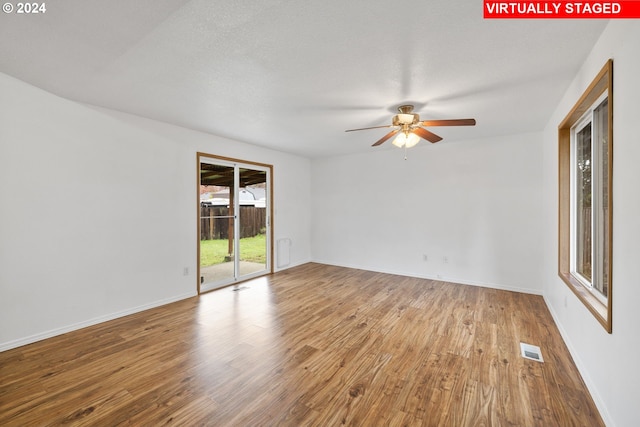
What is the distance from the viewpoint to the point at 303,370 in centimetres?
217

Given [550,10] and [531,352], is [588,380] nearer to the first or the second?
[531,352]

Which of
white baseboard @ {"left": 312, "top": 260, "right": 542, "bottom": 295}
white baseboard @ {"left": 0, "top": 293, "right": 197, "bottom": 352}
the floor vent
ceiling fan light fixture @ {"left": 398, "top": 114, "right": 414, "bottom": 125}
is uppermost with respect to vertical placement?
ceiling fan light fixture @ {"left": 398, "top": 114, "right": 414, "bottom": 125}

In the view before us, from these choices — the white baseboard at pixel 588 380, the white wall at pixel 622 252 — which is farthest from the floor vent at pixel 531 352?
the white wall at pixel 622 252

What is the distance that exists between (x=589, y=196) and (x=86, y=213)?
5.03 meters

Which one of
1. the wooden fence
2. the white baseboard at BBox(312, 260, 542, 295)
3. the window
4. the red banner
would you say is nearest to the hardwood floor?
the white baseboard at BBox(312, 260, 542, 295)

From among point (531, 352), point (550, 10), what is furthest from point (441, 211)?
point (550, 10)

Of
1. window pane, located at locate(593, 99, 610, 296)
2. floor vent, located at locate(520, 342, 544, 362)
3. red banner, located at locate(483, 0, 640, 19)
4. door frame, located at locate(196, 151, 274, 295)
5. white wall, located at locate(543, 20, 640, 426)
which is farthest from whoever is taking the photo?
door frame, located at locate(196, 151, 274, 295)

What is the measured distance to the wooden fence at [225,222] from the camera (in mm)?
4262

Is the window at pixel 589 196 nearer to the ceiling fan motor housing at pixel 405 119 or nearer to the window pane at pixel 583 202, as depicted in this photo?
the window pane at pixel 583 202

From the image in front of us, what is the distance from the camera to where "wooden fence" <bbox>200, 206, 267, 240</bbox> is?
426 cm

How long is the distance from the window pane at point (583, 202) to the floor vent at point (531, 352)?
0.78 m

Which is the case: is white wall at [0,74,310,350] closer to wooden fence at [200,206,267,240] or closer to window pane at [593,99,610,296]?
wooden fence at [200,206,267,240]

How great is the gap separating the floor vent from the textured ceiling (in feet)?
8.04

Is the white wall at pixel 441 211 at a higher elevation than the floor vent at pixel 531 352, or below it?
higher
